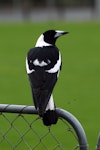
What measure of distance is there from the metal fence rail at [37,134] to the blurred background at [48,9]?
3577 centimetres

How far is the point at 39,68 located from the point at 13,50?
1898cm

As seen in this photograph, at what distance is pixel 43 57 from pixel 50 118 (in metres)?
0.71

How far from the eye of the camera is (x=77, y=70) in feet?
58.4

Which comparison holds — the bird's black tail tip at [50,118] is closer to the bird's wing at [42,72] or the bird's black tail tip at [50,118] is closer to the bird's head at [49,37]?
the bird's wing at [42,72]

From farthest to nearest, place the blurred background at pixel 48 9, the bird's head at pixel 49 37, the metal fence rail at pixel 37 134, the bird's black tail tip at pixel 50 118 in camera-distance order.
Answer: the blurred background at pixel 48 9, the bird's head at pixel 49 37, the bird's black tail tip at pixel 50 118, the metal fence rail at pixel 37 134

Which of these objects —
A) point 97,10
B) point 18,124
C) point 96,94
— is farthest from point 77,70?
point 97,10

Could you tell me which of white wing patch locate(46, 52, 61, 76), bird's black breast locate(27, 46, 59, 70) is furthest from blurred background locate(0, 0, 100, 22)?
white wing patch locate(46, 52, 61, 76)

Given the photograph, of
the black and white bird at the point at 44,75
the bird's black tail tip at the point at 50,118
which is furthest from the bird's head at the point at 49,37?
the bird's black tail tip at the point at 50,118

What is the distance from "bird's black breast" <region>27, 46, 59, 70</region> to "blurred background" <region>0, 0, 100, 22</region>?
39.7 metres

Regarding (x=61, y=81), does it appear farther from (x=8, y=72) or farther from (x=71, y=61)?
(x=71, y=61)

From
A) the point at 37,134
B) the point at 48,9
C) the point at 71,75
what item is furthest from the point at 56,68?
the point at 48,9

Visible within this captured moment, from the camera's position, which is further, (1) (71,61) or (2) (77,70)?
(1) (71,61)

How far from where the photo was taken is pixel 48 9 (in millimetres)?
52906

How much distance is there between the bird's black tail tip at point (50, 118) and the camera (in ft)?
13.4
